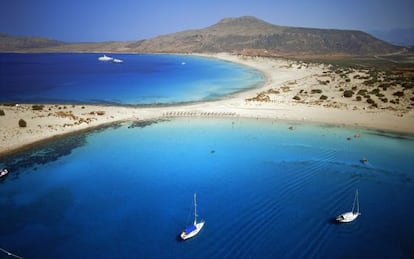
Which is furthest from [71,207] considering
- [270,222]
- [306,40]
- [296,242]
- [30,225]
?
[306,40]

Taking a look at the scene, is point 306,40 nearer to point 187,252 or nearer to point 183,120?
point 183,120

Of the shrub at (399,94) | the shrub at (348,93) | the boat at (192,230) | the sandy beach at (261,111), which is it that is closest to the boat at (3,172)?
the sandy beach at (261,111)

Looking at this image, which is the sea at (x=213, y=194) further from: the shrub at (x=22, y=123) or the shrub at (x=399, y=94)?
the shrub at (x=399, y=94)

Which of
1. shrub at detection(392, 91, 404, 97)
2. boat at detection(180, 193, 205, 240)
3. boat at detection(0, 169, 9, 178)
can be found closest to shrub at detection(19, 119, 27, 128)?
boat at detection(0, 169, 9, 178)

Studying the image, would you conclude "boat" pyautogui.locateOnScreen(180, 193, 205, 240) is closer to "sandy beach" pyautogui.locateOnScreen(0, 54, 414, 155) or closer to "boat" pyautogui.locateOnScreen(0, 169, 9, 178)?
"boat" pyautogui.locateOnScreen(0, 169, 9, 178)

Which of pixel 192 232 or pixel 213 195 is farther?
pixel 213 195

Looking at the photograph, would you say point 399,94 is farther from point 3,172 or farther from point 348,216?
point 3,172

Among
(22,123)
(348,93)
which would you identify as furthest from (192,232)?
(348,93)
